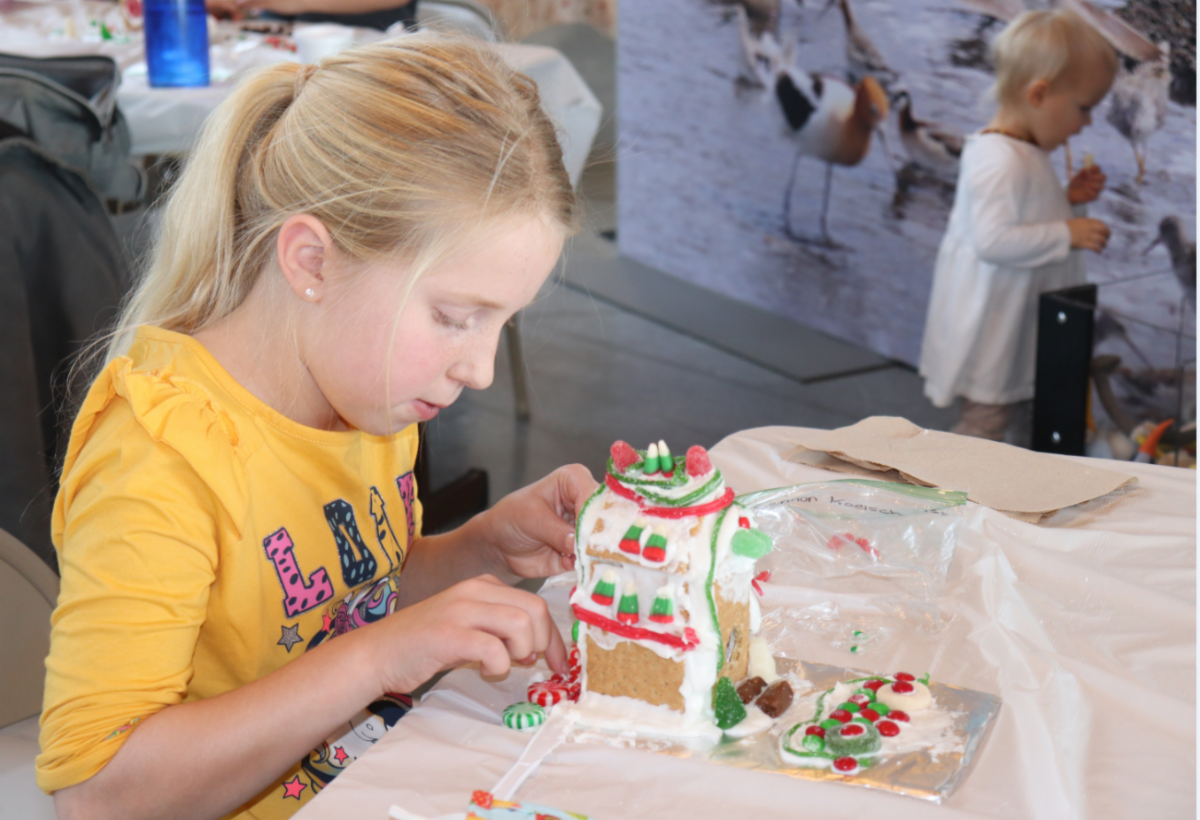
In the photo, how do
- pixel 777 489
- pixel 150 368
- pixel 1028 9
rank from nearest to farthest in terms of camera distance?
pixel 150 368, pixel 777 489, pixel 1028 9

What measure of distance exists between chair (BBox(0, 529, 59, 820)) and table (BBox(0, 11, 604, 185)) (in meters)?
0.91

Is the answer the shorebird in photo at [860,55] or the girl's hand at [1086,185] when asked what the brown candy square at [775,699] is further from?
the shorebird in photo at [860,55]

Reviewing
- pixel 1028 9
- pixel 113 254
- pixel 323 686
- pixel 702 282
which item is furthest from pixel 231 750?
pixel 702 282

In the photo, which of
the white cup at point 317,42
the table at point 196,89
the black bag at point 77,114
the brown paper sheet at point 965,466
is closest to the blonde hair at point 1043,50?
the table at point 196,89

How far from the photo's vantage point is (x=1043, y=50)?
92.5 inches

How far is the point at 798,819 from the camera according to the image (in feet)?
1.97

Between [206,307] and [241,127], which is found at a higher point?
[241,127]

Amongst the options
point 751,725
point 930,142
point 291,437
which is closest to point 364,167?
point 291,437

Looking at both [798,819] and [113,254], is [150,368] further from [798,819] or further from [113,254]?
[113,254]

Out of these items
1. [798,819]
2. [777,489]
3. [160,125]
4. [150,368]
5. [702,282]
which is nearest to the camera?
[798,819]

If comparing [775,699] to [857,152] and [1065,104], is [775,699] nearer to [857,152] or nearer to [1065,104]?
[1065,104]

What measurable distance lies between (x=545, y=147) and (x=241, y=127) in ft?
0.75

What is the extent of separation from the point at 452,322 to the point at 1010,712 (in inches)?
17.3

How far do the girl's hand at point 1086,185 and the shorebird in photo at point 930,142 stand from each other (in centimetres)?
33
